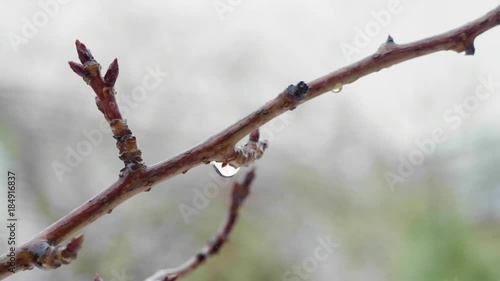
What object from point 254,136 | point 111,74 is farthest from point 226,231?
point 111,74

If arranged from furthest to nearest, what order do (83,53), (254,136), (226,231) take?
1. (226,231)
2. (254,136)
3. (83,53)

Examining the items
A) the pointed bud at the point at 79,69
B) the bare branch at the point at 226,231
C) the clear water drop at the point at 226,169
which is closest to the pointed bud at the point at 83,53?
the pointed bud at the point at 79,69

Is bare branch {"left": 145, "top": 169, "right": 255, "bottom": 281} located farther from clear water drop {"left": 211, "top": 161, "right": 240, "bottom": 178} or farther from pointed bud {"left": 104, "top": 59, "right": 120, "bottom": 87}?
pointed bud {"left": 104, "top": 59, "right": 120, "bottom": 87}

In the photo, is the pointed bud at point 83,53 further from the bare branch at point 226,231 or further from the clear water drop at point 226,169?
the bare branch at point 226,231

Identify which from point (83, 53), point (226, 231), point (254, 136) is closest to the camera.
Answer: point (83, 53)

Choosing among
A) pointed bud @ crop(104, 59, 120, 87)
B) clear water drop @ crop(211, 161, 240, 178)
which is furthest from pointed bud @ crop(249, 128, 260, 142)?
pointed bud @ crop(104, 59, 120, 87)

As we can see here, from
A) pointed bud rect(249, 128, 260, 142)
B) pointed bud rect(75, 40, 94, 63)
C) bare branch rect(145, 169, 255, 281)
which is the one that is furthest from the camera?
bare branch rect(145, 169, 255, 281)

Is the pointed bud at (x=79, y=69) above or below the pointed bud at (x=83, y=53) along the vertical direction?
below

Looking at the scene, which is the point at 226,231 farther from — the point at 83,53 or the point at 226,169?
the point at 83,53

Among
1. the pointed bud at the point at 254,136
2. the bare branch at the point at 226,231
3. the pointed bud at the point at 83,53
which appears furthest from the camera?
the bare branch at the point at 226,231

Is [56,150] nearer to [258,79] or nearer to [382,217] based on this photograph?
[258,79]

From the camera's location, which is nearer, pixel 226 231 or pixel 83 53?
pixel 83 53
